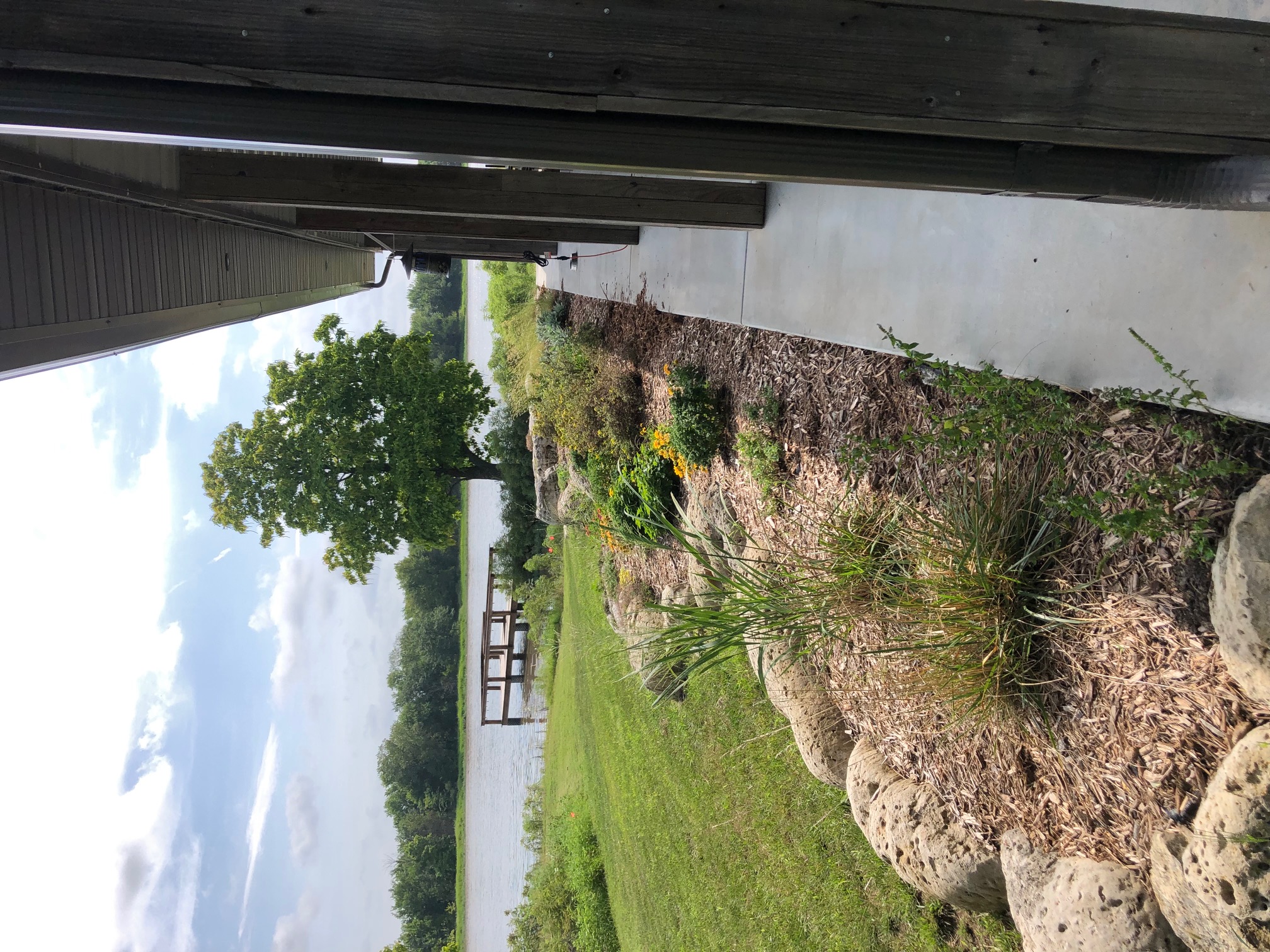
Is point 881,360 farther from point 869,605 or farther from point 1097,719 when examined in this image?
point 1097,719

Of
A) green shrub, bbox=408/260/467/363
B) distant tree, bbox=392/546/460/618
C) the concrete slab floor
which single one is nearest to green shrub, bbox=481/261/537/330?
the concrete slab floor

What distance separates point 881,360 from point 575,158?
2772mm

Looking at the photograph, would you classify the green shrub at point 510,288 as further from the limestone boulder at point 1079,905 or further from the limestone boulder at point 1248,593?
the limestone boulder at point 1248,593

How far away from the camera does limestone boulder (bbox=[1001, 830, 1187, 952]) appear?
2820 mm

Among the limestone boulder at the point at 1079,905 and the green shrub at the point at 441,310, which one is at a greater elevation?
the green shrub at the point at 441,310

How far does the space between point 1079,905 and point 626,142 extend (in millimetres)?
3255

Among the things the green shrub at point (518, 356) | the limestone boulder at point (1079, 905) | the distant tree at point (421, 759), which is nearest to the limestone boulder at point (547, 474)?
the green shrub at point (518, 356)

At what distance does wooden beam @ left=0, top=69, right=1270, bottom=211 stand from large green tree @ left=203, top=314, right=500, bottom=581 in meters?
14.5

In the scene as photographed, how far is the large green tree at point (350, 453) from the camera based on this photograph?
15.7m

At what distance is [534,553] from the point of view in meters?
20.1

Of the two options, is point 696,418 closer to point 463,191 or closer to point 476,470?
point 463,191

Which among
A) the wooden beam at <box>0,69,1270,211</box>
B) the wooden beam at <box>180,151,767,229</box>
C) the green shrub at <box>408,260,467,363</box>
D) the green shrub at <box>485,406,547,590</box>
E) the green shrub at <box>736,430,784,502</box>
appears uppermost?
the green shrub at <box>408,260,467,363</box>

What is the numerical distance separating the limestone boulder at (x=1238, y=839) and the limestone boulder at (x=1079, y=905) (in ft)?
1.15

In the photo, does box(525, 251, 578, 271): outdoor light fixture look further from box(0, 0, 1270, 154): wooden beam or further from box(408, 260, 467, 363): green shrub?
box(408, 260, 467, 363): green shrub
